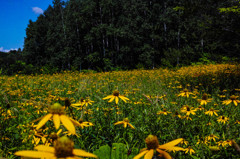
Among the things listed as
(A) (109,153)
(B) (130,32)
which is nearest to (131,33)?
(B) (130,32)

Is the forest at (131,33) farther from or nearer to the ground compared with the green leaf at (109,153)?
farther from the ground

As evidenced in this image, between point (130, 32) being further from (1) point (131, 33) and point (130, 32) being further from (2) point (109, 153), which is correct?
(2) point (109, 153)

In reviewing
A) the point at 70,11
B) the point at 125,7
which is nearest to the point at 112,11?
the point at 125,7

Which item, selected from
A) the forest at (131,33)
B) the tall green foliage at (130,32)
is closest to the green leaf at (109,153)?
the forest at (131,33)

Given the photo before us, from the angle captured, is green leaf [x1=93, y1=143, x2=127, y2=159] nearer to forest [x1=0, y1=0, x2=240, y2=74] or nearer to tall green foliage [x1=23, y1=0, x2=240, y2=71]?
forest [x1=0, y1=0, x2=240, y2=74]

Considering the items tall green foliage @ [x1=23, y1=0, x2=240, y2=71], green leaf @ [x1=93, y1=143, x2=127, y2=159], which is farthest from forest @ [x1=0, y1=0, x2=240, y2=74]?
green leaf @ [x1=93, y1=143, x2=127, y2=159]

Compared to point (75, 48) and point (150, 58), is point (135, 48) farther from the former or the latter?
point (75, 48)

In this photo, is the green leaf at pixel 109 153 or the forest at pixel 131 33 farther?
the forest at pixel 131 33

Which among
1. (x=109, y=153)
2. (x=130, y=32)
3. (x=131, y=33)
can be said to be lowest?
(x=109, y=153)

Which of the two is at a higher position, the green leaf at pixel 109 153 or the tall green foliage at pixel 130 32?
the tall green foliage at pixel 130 32

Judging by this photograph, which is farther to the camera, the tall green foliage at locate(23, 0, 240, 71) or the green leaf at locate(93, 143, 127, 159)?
the tall green foliage at locate(23, 0, 240, 71)

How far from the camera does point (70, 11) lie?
18.7 meters

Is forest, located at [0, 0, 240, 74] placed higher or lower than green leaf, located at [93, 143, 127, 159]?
higher

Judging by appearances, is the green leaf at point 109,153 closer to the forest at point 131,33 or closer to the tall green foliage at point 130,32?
the forest at point 131,33
